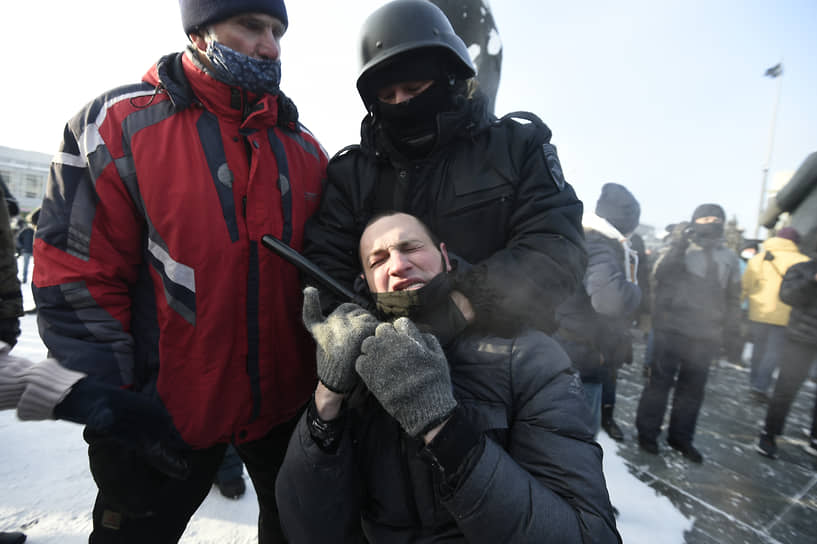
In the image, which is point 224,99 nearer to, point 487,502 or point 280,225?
point 280,225

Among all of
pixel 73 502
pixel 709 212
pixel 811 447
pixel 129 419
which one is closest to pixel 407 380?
pixel 129 419

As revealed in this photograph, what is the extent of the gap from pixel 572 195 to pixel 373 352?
0.91 m

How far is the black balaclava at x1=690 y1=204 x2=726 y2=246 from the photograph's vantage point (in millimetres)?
3475

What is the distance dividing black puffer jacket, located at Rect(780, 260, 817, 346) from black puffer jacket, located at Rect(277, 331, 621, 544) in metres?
3.30

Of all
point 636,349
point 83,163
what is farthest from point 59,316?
point 636,349

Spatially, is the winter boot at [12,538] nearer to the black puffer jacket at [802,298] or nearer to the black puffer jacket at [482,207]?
the black puffer jacket at [482,207]

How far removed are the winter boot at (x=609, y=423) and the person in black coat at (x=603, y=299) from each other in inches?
24.1

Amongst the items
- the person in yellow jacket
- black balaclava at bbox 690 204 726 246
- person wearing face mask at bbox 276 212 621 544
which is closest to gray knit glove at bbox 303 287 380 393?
person wearing face mask at bbox 276 212 621 544

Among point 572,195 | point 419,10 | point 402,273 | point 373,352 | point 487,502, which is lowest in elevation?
point 487,502

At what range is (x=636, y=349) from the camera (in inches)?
294

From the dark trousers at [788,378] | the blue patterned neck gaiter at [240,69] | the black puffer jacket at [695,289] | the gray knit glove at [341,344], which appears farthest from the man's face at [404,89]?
the dark trousers at [788,378]

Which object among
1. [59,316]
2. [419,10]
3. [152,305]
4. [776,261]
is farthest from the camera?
[776,261]

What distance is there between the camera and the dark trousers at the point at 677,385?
339cm

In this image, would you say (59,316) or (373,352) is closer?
(373,352)
